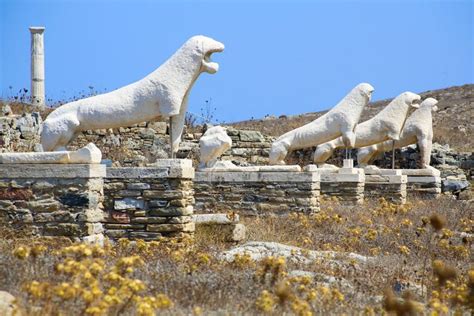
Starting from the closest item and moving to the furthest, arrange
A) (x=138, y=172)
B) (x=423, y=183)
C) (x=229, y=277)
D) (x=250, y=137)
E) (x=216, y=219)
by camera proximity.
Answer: (x=229, y=277)
(x=138, y=172)
(x=216, y=219)
(x=423, y=183)
(x=250, y=137)

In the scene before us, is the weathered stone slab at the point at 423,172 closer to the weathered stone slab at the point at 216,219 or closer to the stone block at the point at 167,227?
the weathered stone slab at the point at 216,219

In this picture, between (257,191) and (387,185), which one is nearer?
(257,191)

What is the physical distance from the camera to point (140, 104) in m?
10.2

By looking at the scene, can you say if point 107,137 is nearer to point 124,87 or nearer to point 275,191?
point 275,191

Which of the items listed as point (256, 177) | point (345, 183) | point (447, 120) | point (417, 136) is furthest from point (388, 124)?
point (447, 120)

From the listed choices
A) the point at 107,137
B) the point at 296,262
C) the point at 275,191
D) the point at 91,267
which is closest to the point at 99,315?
the point at 91,267

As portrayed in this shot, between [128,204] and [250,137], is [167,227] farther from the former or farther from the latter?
[250,137]

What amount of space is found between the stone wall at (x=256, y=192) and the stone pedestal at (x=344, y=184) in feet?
9.03

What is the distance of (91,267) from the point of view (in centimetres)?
495

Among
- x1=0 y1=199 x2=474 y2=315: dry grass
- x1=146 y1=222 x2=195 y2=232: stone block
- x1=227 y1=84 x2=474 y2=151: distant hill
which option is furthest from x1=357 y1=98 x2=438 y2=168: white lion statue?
x1=146 y1=222 x2=195 y2=232: stone block

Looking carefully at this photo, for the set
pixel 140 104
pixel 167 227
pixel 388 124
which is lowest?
pixel 167 227

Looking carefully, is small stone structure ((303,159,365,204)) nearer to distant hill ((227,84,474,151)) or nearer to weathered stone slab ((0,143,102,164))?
weathered stone slab ((0,143,102,164))

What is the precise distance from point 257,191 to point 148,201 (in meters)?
4.67

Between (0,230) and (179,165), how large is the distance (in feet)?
7.60
